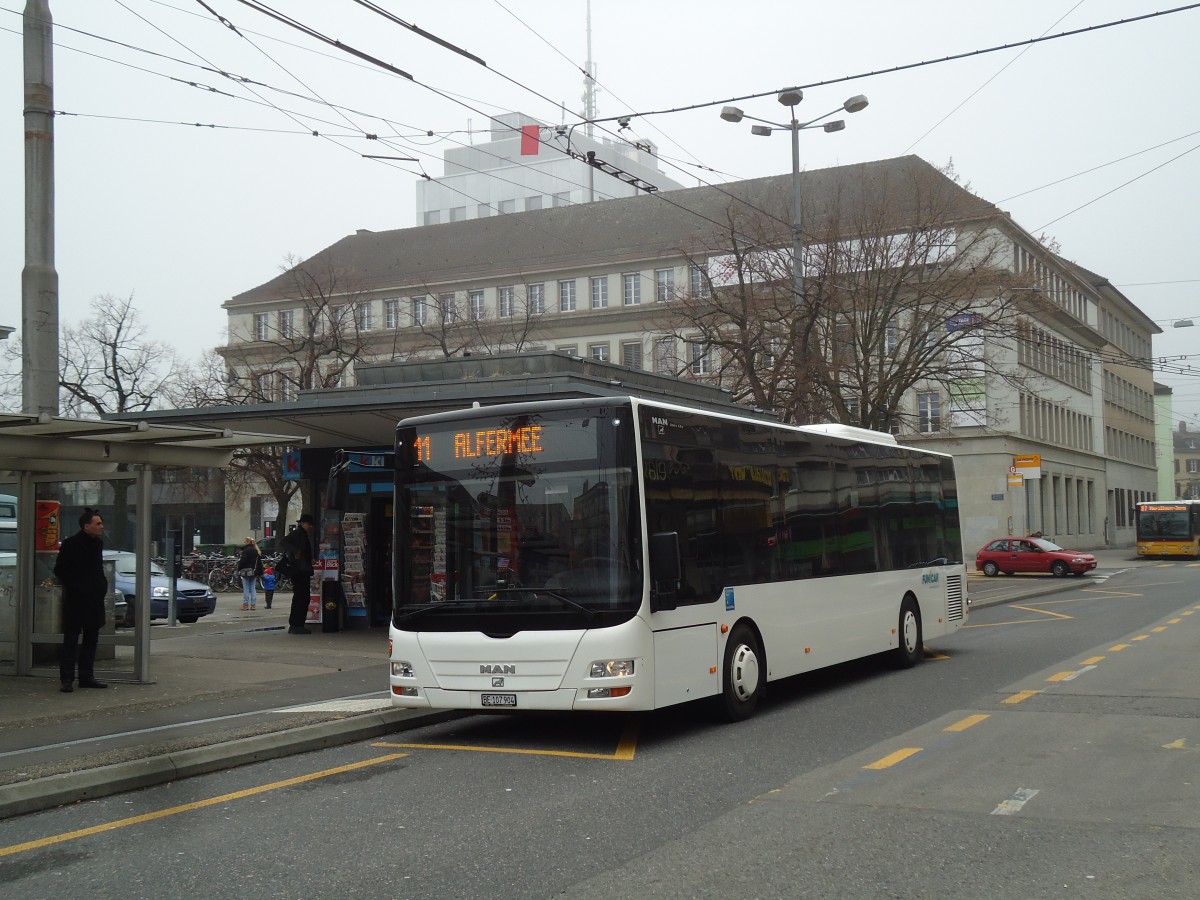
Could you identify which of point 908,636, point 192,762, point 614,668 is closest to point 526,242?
point 908,636

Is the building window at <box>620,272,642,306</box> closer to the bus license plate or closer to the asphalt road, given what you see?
the asphalt road

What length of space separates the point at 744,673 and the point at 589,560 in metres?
2.30

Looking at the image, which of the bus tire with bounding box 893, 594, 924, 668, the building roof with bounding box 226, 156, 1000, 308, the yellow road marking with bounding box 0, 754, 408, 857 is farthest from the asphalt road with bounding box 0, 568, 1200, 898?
the building roof with bounding box 226, 156, 1000, 308

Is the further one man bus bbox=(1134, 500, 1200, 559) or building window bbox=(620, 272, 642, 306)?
building window bbox=(620, 272, 642, 306)

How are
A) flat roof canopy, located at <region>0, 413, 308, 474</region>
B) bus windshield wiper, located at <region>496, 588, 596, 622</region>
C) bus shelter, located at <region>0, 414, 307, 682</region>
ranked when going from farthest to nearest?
bus shelter, located at <region>0, 414, 307, 682</region>, flat roof canopy, located at <region>0, 413, 308, 474</region>, bus windshield wiper, located at <region>496, 588, 596, 622</region>

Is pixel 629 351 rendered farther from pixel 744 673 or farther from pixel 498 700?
pixel 498 700

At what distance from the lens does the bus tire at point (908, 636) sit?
15.6m

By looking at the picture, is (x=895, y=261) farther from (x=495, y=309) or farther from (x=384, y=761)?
(x=495, y=309)

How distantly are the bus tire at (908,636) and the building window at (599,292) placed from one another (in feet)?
194

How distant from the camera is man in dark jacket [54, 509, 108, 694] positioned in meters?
13.1

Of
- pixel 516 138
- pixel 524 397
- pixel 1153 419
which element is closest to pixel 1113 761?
pixel 524 397

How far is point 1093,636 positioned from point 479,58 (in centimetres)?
1304

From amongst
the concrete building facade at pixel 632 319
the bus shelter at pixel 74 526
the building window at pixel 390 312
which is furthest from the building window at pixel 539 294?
the bus shelter at pixel 74 526

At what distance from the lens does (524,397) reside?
595 inches
